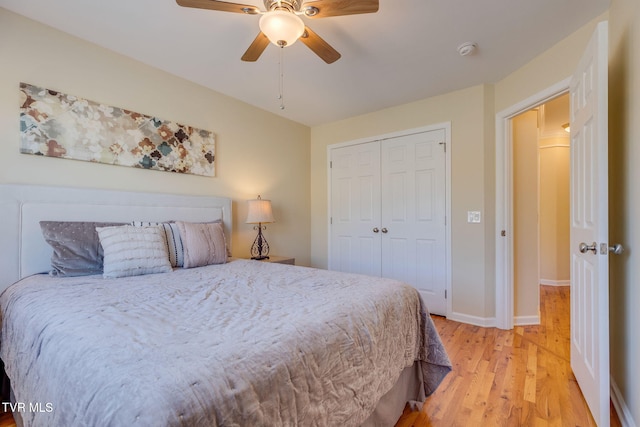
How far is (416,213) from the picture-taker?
134 inches

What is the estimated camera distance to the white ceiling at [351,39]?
6.18 ft

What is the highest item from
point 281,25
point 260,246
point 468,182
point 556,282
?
point 281,25

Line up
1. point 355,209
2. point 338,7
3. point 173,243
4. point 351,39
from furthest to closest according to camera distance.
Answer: point 355,209
point 173,243
point 351,39
point 338,7

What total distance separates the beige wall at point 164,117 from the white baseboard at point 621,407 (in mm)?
3096

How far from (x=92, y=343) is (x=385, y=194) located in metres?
3.20

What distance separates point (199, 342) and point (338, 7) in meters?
1.67

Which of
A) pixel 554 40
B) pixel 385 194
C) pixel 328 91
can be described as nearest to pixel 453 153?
pixel 385 194

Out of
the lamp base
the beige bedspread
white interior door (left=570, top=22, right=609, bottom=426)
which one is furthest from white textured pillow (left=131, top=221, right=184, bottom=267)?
white interior door (left=570, top=22, right=609, bottom=426)

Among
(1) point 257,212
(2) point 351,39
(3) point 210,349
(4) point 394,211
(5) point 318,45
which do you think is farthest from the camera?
(4) point 394,211

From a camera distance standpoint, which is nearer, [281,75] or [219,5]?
[219,5]

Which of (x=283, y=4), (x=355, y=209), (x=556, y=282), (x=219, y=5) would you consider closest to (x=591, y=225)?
(x=283, y=4)

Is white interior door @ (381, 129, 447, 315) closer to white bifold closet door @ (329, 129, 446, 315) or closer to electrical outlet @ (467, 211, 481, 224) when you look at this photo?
white bifold closet door @ (329, 129, 446, 315)

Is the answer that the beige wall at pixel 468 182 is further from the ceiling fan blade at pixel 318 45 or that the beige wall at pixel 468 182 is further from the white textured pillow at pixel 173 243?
the white textured pillow at pixel 173 243

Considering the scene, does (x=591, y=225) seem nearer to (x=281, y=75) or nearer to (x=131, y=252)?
(x=281, y=75)
